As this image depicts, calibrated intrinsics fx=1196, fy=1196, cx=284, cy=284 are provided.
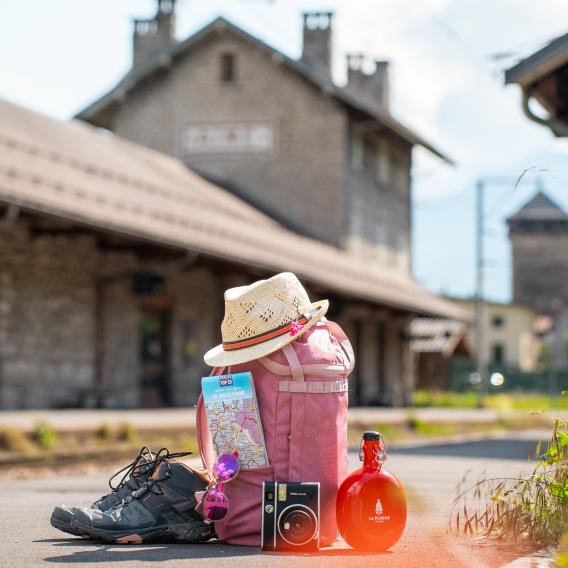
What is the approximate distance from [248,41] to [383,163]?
15.5ft

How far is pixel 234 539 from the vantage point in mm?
4707

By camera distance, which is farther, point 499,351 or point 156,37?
point 499,351

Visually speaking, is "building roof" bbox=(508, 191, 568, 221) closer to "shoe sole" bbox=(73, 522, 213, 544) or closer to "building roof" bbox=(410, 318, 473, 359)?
"building roof" bbox=(410, 318, 473, 359)

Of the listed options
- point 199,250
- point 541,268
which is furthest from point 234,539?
point 541,268

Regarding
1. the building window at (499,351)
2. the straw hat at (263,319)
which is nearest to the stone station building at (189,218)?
the straw hat at (263,319)

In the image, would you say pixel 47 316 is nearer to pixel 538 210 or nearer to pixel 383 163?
pixel 383 163

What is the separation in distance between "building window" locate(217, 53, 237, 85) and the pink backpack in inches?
893

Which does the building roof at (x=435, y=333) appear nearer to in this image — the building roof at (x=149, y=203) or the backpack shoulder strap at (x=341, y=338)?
the building roof at (x=149, y=203)

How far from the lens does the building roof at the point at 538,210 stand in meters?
80.9

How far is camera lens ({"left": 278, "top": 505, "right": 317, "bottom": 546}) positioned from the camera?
447 centimetres

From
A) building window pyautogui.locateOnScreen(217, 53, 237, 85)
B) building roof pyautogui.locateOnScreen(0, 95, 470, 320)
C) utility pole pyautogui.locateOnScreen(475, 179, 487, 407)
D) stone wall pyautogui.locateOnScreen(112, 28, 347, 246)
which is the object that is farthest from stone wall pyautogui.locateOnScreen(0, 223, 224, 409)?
utility pole pyautogui.locateOnScreen(475, 179, 487, 407)

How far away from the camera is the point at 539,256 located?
79.8 metres

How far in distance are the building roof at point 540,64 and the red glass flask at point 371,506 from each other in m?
6.49

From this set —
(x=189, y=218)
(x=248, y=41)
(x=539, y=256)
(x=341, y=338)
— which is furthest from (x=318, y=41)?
(x=539, y=256)
